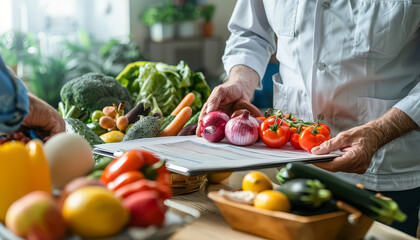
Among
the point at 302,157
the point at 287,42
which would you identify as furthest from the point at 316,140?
the point at 287,42

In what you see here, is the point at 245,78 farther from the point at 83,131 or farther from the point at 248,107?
the point at 83,131

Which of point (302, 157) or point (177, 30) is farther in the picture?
point (177, 30)

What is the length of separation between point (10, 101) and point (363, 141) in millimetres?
891

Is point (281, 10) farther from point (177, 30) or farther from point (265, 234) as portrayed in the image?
point (177, 30)

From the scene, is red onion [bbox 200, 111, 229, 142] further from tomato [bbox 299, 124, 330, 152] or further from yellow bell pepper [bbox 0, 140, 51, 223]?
yellow bell pepper [bbox 0, 140, 51, 223]

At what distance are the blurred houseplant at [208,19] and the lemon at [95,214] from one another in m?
4.68

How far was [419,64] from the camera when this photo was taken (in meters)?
1.51

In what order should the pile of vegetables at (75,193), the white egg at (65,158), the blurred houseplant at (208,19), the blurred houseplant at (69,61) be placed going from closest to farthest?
the pile of vegetables at (75,193), the white egg at (65,158), the blurred houseplant at (69,61), the blurred houseplant at (208,19)

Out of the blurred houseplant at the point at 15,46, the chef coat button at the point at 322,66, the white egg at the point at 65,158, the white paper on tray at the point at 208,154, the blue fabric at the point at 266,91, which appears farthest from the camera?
the blurred houseplant at the point at 15,46

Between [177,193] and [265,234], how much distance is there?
37 cm

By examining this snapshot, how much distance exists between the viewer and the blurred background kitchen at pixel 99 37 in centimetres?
428

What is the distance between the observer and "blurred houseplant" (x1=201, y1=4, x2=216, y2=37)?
17.1 ft

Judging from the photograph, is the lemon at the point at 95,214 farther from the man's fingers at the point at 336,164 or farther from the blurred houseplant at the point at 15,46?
the blurred houseplant at the point at 15,46

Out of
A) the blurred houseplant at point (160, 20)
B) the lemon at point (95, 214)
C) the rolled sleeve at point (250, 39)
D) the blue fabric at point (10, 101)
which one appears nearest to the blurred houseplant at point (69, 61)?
the blurred houseplant at point (160, 20)
